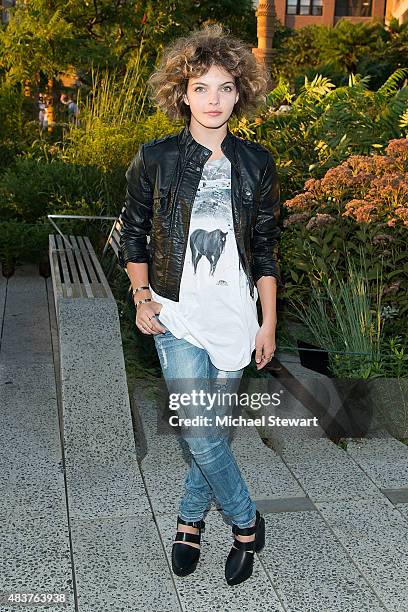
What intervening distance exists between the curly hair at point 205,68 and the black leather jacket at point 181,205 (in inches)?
5.9

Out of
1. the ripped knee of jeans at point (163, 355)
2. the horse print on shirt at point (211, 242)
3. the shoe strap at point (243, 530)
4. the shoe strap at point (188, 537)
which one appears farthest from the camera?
the shoe strap at point (188, 537)

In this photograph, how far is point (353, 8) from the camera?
248 feet

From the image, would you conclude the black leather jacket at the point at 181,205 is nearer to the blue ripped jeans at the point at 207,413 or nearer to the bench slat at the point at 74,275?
the blue ripped jeans at the point at 207,413

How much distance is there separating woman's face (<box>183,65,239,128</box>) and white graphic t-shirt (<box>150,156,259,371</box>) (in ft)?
0.59

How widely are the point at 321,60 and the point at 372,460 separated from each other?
4679cm

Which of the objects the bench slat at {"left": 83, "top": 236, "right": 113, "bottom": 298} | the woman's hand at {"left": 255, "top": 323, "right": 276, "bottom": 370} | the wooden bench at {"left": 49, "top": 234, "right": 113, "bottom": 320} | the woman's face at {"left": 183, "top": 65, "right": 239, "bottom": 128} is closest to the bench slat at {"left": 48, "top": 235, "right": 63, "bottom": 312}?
the wooden bench at {"left": 49, "top": 234, "right": 113, "bottom": 320}

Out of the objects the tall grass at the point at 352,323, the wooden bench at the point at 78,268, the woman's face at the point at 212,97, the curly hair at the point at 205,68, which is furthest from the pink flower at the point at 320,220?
the woman's face at the point at 212,97

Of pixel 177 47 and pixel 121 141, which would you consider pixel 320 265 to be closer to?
pixel 177 47

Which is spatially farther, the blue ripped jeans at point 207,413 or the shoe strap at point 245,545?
the shoe strap at point 245,545

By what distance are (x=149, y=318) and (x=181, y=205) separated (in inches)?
17.0

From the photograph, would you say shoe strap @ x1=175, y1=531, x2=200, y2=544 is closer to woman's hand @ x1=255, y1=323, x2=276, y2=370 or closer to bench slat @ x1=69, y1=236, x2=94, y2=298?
woman's hand @ x1=255, y1=323, x2=276, y2=370

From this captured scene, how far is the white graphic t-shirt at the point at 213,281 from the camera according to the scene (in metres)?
3.23

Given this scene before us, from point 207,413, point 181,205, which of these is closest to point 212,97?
point 181,205

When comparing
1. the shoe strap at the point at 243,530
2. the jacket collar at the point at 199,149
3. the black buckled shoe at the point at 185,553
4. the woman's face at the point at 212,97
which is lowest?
the black buckled shoe at the point at 185,553
